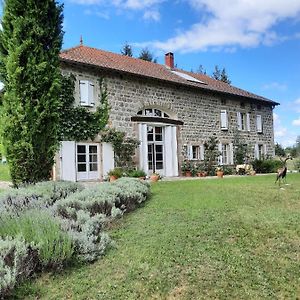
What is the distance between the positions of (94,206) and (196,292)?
301 cm

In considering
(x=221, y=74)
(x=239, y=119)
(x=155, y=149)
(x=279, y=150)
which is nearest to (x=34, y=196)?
(x=155, y=149)

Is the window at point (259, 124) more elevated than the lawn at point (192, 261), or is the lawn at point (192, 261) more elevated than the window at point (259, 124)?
the window at point (259, 124)

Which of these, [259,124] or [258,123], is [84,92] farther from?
[259,124]

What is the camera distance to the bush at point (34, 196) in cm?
577

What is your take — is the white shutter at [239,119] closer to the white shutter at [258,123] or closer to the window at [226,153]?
the window at [226,153]

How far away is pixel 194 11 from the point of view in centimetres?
1420

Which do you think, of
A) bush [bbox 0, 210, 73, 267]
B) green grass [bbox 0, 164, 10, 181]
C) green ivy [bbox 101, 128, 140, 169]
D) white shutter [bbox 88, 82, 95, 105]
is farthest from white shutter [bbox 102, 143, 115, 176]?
bush [bbox 0, 210, 73, 267]

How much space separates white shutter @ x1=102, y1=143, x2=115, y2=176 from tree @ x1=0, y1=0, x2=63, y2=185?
20.1ft

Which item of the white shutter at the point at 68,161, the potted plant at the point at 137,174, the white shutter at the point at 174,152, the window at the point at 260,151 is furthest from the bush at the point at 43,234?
the window at the point at 260,151

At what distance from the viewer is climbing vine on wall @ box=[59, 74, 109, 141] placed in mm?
14391

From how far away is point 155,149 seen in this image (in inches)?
713

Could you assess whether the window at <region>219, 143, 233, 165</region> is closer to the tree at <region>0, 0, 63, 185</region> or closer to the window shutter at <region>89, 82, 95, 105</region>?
the window shutter at <region>89, 82, 95, 105</region>

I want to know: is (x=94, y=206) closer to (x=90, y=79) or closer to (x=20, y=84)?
(x=20, y=84)

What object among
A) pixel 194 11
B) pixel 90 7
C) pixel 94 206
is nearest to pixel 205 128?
pixel 194 11
